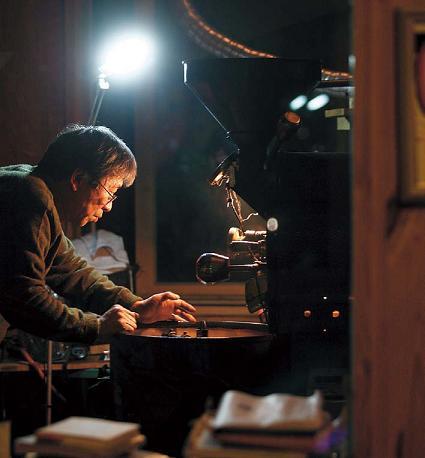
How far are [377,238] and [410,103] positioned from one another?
311mm

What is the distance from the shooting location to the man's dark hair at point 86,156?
10.3 feet

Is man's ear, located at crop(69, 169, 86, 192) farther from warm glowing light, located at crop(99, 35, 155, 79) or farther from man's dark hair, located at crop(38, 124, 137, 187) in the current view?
warm glowing light, located at crop(99, 35, 155, 79)

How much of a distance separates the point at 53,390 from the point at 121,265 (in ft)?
2.44

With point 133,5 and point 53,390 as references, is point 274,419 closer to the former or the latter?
point 53,390

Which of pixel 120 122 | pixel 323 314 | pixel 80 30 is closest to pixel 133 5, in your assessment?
pixel 80 30

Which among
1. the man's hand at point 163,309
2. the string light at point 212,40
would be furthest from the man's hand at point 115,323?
the string light at point 212,40

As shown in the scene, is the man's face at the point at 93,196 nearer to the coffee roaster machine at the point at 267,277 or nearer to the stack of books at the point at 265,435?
the coffee roaster machine at the point at 267,277

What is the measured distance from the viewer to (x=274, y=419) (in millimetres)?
1764

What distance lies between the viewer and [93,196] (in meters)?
3.23

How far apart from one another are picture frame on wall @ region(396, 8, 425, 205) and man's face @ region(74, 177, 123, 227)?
161cm

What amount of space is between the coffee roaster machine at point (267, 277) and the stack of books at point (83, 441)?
659mm

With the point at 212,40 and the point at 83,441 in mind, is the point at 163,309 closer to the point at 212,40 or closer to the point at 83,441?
the point at 83,441

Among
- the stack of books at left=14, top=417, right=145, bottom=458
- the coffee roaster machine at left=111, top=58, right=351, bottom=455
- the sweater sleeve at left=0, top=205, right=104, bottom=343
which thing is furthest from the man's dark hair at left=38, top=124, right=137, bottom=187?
the stack of books at left=14, top=417, right=145, bottom=458

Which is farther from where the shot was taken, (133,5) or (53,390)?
(133,5)
